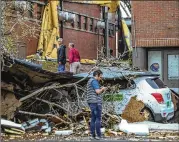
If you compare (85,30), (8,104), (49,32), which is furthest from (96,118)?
(85,30)

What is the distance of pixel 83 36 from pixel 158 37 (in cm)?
1575

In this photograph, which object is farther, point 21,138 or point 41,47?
point 41,47

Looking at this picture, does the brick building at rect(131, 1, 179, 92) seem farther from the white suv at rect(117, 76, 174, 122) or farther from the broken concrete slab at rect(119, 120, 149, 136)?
the broken concrete slab at rect(119, 120, 149, 136)

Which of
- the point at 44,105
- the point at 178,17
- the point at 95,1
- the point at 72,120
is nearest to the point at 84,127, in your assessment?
the point at 72,120

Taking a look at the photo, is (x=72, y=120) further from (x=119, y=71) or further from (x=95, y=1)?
(x=95, y=1)

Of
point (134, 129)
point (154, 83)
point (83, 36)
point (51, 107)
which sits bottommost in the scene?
point (134, 129)

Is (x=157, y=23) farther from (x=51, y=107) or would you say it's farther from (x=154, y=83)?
(x=51, y=107)

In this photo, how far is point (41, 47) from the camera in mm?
26484

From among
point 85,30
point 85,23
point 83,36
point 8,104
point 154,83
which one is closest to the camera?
point 8,104

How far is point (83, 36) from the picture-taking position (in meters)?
36.2

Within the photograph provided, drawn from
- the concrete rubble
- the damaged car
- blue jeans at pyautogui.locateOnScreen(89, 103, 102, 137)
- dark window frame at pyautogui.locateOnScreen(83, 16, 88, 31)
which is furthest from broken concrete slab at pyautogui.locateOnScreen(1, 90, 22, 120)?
dark window frame at pyautogui.locateOnScreen(83, 16, 88, 31)

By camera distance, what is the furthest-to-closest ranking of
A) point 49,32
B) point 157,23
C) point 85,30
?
1. point 85,30
2. point 49,32
3. point 157,23

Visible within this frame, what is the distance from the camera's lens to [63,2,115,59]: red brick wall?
1315 inches

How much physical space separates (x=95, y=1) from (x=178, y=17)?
A: 10294mm
